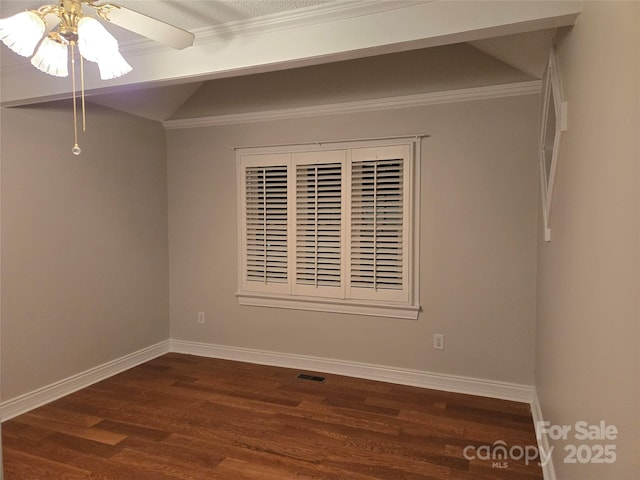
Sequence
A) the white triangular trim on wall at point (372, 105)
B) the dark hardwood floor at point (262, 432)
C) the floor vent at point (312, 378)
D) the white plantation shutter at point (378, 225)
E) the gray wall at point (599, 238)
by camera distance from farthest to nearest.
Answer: the floor vent at point (312, 378), the white plantation shutter at point (378, 225), the white triangular trim on wall at point (372, 105), the dark hardwood floor at point (262, 432), the gray wall at point (599, 238)

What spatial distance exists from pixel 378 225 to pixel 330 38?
1.73 metres

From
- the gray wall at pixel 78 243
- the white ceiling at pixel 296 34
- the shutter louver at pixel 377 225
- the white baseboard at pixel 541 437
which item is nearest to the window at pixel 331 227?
the shutter louver at pixel 377 225

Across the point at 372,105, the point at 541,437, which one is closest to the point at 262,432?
the point at 541,437

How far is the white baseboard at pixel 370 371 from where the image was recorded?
331 centimetres

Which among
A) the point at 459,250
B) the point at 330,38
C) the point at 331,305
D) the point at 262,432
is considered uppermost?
the point at 330,38

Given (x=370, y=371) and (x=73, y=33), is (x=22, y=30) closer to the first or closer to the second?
(x=73, y=33)

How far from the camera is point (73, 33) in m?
1.71

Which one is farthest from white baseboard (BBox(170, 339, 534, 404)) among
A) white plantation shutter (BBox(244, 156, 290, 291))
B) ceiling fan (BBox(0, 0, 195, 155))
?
ceiling fan (BBox(0, 0, 195, 155))

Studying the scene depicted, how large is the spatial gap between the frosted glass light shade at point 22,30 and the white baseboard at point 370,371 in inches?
123

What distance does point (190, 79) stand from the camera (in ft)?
8.42

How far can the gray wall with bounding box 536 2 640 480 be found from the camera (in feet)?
A: 3.49

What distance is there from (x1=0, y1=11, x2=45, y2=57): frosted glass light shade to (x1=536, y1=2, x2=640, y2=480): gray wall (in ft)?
6.26

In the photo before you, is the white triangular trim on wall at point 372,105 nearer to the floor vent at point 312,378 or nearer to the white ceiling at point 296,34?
the white ceiling at point 296,34

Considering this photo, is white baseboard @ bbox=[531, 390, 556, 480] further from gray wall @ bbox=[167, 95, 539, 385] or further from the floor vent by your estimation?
the floor vent
